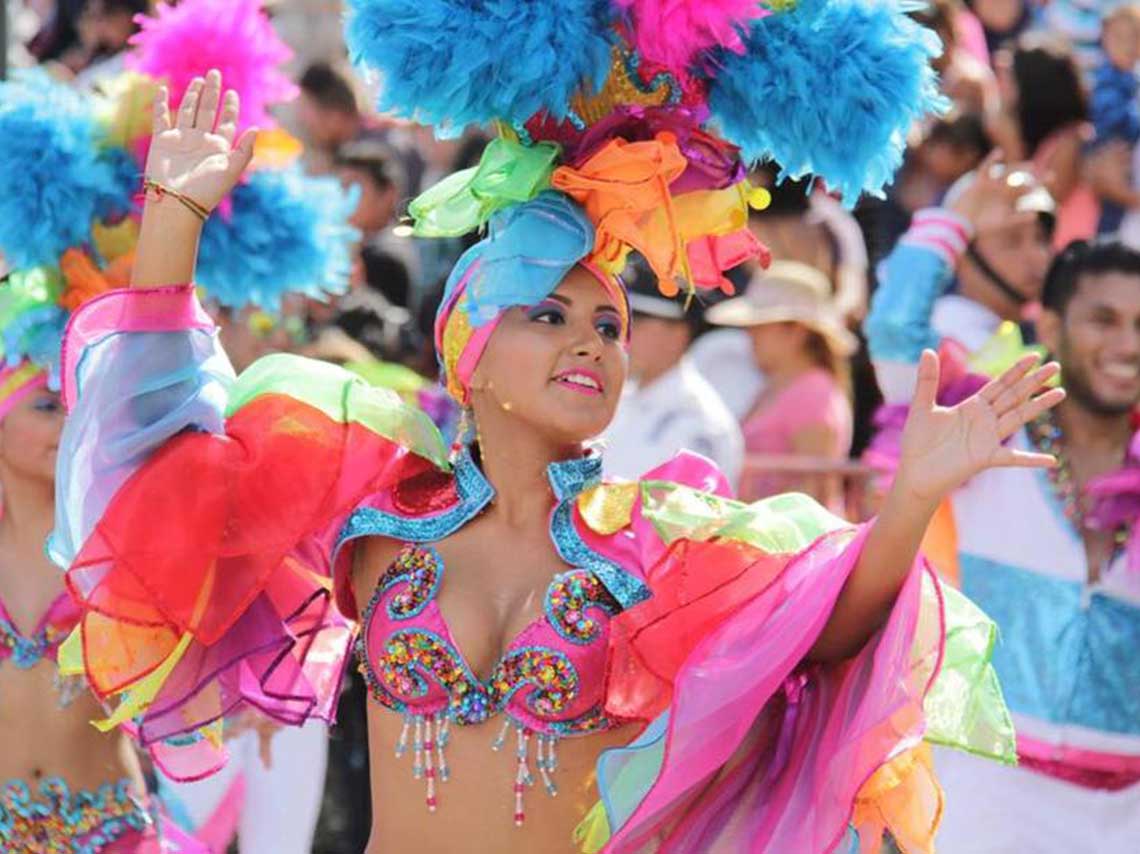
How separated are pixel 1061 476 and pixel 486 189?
2.13m

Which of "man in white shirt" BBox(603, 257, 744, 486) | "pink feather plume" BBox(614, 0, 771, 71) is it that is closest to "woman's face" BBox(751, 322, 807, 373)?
"man in white shirt" BBox(603, 257, 744, 486)

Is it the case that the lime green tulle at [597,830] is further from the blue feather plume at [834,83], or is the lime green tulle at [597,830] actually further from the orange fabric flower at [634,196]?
the blue feather plume at [834,83]

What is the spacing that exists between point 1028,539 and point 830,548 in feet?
6.32

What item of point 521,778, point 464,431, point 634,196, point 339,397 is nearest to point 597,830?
point 521,778

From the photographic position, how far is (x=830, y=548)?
4117 mm

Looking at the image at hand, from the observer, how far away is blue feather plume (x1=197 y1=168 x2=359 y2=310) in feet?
17.7

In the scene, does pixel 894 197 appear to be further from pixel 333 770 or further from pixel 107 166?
pixel 107 166

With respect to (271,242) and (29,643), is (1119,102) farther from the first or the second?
(29,643)

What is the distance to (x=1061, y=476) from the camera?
→ 19.4 feet

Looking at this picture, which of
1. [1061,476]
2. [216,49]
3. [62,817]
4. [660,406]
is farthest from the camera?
[660,406]

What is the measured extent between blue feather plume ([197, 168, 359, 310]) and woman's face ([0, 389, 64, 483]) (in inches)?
17.2

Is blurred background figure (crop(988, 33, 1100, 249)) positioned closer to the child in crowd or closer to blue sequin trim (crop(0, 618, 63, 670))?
the child in crowd

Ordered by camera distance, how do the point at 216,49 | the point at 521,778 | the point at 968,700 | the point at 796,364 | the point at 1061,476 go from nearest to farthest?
the point at 968,700
the point at 521,778
the point at 216,49
the point at 1061,476
the point at 796,364

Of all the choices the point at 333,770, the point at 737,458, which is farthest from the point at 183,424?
the point at 333,770
